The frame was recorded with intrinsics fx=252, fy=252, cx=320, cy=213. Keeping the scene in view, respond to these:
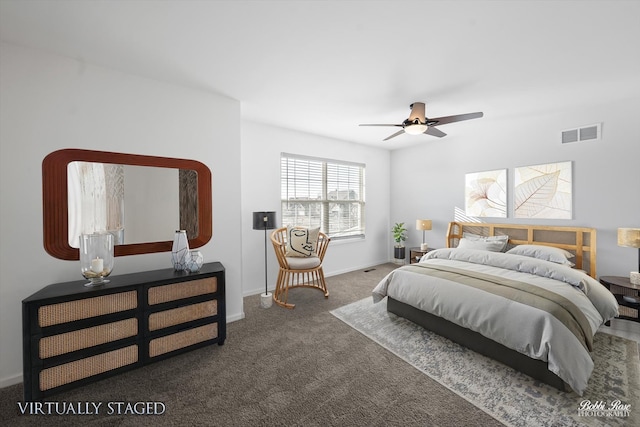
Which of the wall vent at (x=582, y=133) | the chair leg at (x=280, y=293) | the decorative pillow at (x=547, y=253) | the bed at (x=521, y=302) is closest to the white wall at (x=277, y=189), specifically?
the chair leg at (x=280, y=293)

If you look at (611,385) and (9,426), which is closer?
(9,426)

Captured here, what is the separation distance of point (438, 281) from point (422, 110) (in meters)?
2.00

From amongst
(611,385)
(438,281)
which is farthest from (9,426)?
(611,385)

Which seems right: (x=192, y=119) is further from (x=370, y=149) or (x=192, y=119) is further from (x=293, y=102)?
(x=370, y=149)

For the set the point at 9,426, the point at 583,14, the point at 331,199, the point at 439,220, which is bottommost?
the point at 9,426

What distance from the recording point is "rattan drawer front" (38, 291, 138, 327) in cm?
178

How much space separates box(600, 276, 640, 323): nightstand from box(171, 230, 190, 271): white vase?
4614 mm

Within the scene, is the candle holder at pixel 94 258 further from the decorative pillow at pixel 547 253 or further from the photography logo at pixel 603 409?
the decorative pillow at pixel 547 253

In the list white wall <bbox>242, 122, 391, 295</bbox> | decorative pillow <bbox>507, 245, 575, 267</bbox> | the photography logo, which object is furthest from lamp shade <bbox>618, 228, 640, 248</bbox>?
white wall <bbox>242, 122, 391, 295</bbox>

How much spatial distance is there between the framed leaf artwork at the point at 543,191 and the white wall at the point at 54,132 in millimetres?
4525

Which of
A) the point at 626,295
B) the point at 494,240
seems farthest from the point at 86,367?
the point at 626,295

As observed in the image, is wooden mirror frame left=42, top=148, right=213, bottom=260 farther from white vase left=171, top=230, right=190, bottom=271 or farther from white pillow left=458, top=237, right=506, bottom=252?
white pillow left=458, top=237, right=506, bottom=252

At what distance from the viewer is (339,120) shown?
3832 mm

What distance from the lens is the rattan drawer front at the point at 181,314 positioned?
7.15ft
